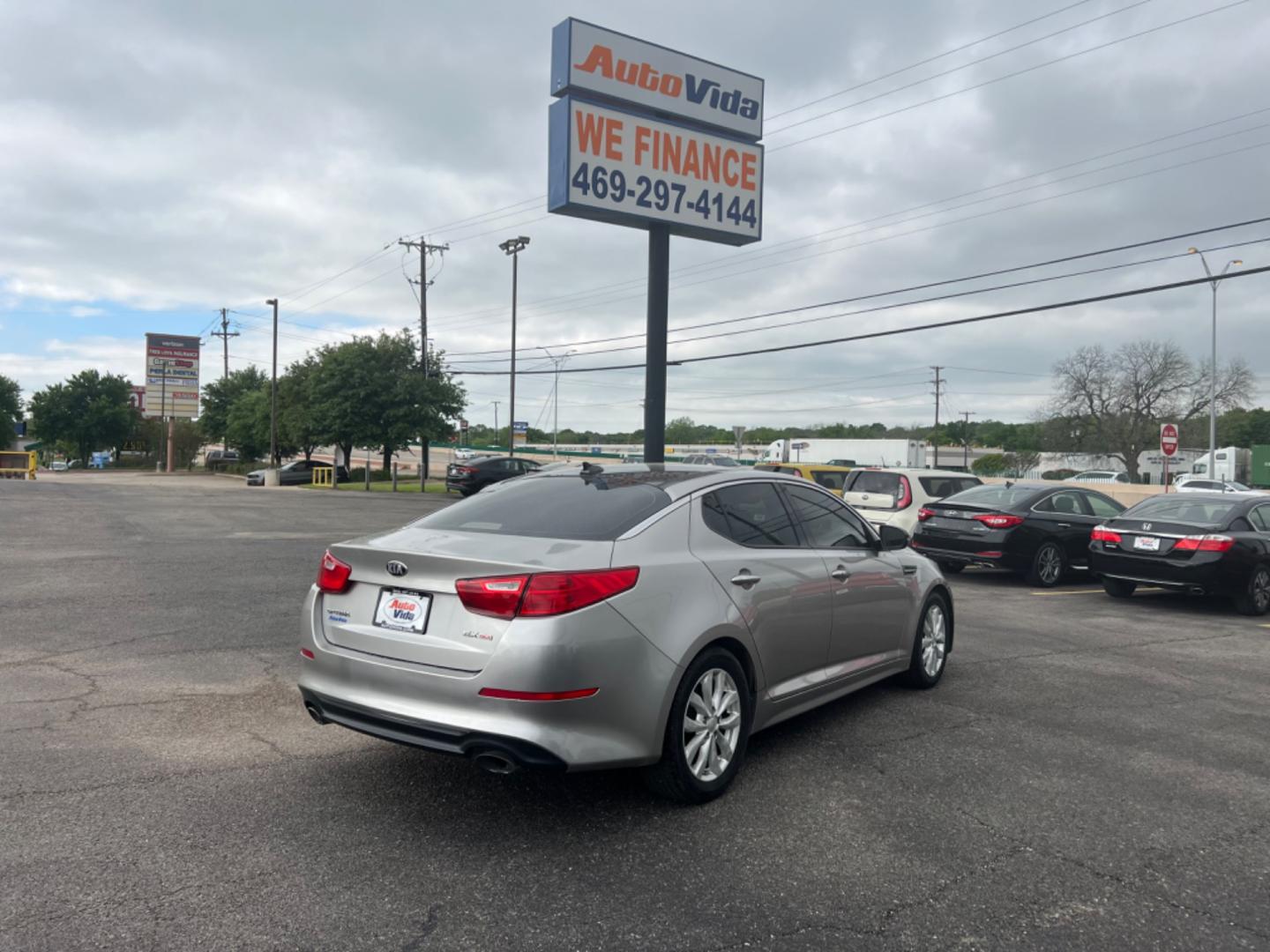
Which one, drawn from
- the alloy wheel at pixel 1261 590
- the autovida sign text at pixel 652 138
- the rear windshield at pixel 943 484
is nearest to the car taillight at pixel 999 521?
the rear windshield at pixel 943 484

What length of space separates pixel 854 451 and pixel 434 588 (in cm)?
6438

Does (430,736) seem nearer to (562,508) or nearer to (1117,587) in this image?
(562,508)

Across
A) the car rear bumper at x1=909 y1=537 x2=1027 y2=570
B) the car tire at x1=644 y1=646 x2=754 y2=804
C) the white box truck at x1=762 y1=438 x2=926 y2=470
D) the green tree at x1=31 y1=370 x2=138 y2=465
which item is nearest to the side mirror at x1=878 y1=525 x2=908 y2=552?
the car tire at x1=644 y1=646 x2=754 y2=804

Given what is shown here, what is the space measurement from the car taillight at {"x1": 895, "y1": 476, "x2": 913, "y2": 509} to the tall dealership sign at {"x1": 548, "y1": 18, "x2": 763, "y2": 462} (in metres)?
4.99

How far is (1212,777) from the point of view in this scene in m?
4.94

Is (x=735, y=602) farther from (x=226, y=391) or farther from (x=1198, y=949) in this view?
(x=226, y=391)

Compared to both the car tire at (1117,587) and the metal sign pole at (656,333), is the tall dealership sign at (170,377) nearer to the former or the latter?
the metal sign pole at (656,333)

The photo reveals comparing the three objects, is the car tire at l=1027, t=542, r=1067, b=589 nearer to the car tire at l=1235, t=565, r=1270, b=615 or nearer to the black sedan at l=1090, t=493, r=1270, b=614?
the black sedan at l=1090, t=493, r=1270, b=614

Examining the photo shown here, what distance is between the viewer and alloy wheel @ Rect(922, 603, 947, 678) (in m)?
6.63

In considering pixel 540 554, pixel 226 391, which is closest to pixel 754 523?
pixel 540 554

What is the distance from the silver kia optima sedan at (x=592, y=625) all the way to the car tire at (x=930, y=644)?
45.5 inches

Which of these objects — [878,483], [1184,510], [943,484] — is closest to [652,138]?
[878,483]

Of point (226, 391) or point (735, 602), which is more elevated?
point (226, 391)

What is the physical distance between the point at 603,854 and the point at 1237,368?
2854 inches
